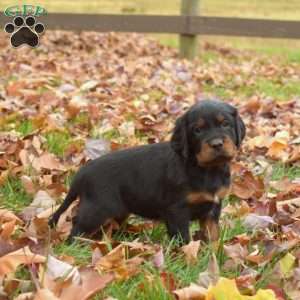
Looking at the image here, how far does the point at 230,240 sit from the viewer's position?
10.4 ft

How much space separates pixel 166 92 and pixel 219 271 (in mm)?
4792

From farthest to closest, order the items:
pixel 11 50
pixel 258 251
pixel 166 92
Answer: pixel 11 50 < pixel 166 92 < pixel 258 251

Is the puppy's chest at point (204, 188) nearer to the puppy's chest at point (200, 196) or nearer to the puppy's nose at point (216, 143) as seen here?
the puppy's chest at point (200, 196)

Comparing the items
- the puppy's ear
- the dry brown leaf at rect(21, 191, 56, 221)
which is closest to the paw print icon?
the dry brown leaf at rect(21, 191, 56, 221)

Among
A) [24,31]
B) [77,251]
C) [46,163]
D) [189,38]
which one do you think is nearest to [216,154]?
[77,251]

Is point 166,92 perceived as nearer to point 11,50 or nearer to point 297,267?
point 11,50

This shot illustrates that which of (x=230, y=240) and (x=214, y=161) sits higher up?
(x=214, y=161)

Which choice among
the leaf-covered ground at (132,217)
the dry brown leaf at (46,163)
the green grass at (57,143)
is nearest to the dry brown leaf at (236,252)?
the leaf-covered ground at (132,217)

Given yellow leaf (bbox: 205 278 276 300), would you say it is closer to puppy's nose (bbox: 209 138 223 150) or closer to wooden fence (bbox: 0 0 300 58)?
puppy's nose (bbox: 209 138 223 150)

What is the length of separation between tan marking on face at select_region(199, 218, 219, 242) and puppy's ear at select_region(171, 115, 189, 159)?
0.35 metres

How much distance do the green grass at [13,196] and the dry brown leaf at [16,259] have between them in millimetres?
1192

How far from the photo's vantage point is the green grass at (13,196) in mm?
3652

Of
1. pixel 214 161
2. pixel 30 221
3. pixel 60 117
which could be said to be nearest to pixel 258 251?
pixel 214 161

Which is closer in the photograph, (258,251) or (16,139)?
(258,251)
